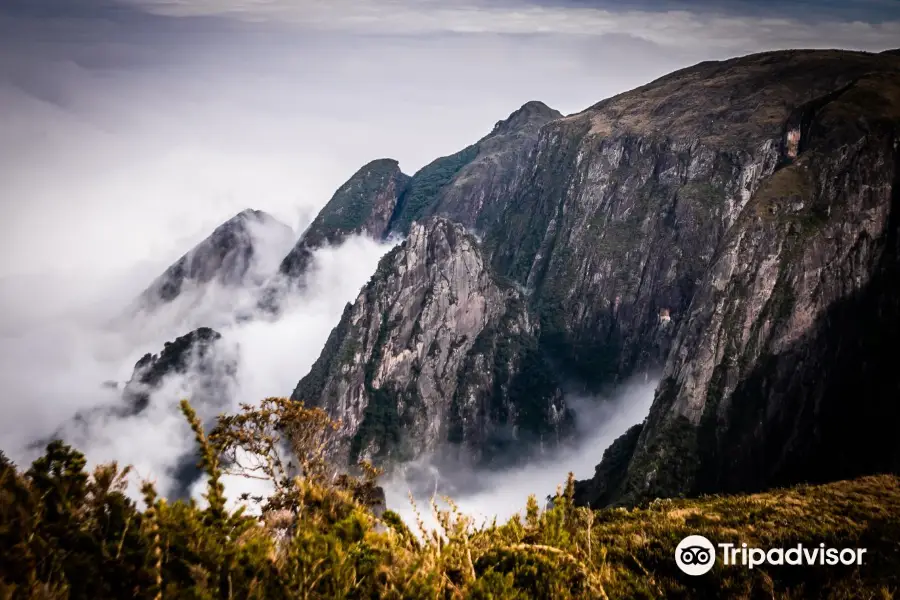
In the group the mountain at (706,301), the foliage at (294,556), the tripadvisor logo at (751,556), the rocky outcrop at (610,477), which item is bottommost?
the rocky outcrop at (610,477)

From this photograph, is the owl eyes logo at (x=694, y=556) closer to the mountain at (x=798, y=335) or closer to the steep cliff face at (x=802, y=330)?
the mountain at (x=798, y=335)

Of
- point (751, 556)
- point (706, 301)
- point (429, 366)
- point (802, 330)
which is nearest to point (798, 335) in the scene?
point (802, 330)

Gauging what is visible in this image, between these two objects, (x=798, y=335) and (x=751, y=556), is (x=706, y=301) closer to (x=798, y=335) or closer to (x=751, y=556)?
(x=798, y=335)

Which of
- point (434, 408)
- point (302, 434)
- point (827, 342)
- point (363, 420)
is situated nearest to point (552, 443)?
point (434, 408)

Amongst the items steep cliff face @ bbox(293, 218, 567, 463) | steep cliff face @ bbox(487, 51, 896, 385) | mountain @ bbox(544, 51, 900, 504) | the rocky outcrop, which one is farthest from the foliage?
steep cliff face @ bbox(293, 218, 567, 463)

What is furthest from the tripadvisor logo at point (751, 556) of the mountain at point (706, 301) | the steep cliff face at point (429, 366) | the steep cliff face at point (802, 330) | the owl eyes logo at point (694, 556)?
the steep cliff face at point (429, 366)

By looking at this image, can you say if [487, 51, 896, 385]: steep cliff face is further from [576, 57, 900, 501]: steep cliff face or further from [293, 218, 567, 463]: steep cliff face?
[576, 57, 900, 501]: steep cliff face
